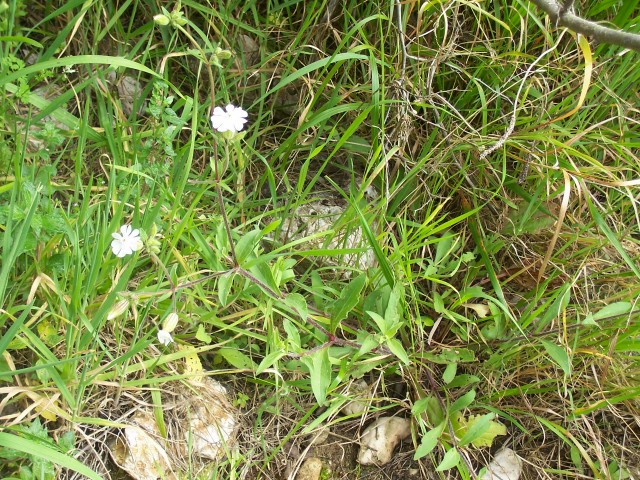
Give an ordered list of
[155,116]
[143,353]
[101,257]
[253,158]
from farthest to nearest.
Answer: [253,158]
[155,116]
[143,353]
[101,257]

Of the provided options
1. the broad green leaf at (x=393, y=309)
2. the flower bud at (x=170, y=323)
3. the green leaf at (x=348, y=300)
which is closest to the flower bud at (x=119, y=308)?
the flower bud at (x=170, y=323)

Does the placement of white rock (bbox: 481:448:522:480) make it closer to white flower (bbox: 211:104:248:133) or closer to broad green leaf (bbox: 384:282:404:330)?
broad green leaf (bbox: 384:282:404:330)

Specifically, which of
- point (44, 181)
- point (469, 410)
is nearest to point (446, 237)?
point (469, 410)

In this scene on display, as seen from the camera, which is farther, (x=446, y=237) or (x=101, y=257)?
(x=446, y=237)

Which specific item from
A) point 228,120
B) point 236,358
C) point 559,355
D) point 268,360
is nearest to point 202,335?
point 236,358

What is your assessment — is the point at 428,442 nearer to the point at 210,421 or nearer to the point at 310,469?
the point at 310,469

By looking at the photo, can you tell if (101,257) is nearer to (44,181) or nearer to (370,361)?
(44,181)

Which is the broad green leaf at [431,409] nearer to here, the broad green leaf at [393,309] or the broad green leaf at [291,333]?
the broad green leaf at [393,309]
